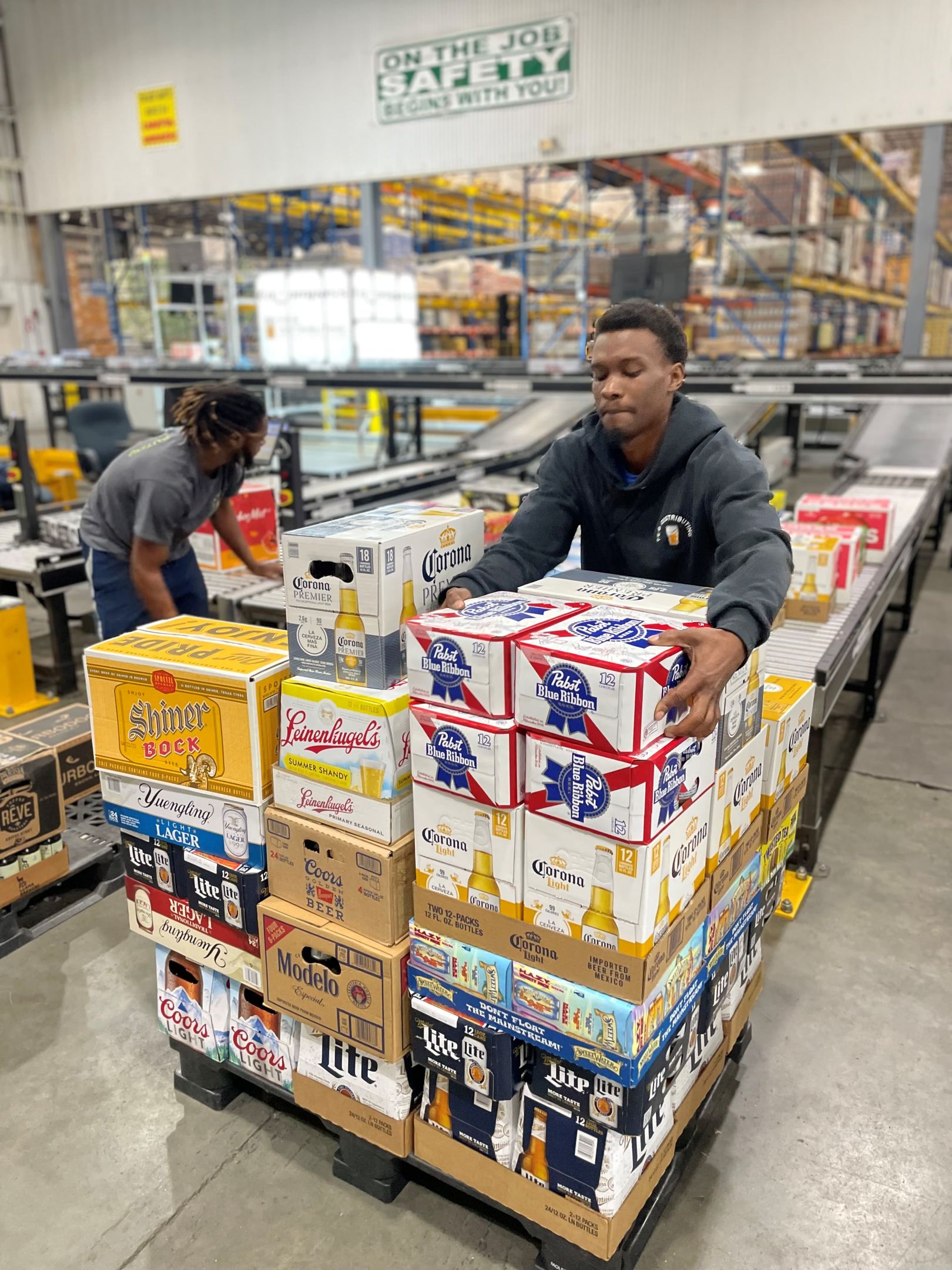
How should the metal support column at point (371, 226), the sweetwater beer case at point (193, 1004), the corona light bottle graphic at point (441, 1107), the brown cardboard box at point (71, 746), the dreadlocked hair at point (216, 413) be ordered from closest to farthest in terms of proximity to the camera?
1. the corona light bottle graphic at point (441, 1107)
2. the sweetwater beer case at point (193, 1004)
3. the dreadlocked hair at point (216, 413)
4. the brown cardboard box at point (71, 746)
5. the metal support column at point (371, 226)

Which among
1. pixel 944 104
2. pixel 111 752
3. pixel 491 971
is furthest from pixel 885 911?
pixel 944 104

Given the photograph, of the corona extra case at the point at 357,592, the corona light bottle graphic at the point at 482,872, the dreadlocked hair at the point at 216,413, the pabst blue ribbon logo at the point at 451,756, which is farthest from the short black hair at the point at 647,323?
the dreadlocked hair at the point at 216,413

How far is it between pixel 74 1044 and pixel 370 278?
29.9ft

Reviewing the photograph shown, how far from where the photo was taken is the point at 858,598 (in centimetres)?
370

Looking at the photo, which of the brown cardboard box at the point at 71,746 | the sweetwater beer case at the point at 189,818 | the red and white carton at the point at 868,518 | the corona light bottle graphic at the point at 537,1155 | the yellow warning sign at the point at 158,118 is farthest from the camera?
the yellow warning sign at the point at 158,118

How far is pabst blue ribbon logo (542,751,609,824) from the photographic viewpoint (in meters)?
1.38

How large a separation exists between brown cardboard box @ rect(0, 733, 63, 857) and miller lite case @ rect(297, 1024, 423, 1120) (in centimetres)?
141

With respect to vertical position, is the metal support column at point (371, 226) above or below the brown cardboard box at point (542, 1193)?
above

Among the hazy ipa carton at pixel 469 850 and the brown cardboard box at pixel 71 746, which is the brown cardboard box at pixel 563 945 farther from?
the brown cardboard box at pixel 71 746

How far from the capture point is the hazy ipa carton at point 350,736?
1.65 m

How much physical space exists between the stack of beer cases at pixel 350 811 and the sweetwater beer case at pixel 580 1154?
A: 28cm

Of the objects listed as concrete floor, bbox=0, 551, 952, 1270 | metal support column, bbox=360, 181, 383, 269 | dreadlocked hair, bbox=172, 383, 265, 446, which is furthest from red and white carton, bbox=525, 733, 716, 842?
metal support column, bbox=360, 181, 383, 269

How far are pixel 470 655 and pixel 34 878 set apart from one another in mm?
2142

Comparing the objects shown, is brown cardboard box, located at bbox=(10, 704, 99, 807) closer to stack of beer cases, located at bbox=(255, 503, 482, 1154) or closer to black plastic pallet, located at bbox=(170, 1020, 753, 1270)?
black plastic pallet, located at bbox=(170, 1020, 753, 1270)
